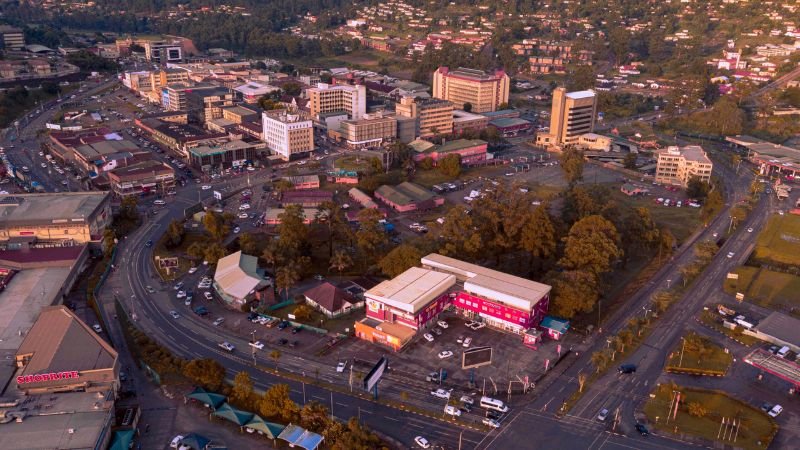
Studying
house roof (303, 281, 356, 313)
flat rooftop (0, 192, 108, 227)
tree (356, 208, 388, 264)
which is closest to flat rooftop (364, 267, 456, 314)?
house roof (303, 281, 356, 313)

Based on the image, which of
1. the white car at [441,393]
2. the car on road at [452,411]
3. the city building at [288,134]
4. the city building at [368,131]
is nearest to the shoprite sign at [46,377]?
Result: the white car at [441,393]

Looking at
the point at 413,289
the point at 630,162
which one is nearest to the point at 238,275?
the point at 413,289

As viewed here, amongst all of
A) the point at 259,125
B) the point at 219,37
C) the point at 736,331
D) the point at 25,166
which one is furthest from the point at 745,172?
the point at 219,37

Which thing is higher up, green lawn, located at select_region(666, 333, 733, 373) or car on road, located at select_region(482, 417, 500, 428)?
green lawn, located at select_region(666, 333, 733, 373)

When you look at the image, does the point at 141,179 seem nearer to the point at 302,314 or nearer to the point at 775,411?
the point at 302,314

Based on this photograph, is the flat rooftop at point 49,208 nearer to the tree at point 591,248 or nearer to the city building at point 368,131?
the city building at point 368,131

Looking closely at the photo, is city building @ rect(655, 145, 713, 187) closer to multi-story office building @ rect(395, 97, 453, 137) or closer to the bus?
multi-story office building @ rect(395, 97, 453, 137)
